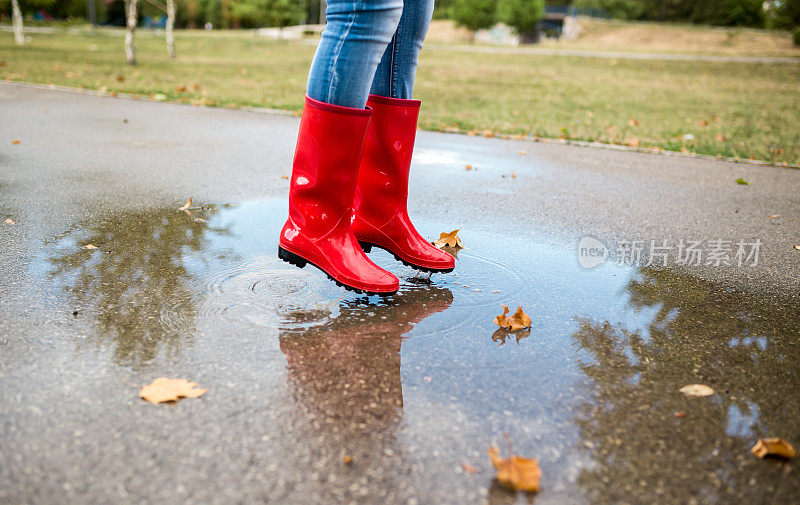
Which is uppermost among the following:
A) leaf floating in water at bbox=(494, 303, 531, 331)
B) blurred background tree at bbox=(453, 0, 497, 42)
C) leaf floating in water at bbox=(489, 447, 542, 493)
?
blurred background tree at bbox=(453, 0, 497, 42)

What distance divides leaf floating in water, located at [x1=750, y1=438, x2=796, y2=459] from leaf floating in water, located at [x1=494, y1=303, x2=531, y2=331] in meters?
0.76

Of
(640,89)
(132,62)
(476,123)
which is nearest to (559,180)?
(476,123)

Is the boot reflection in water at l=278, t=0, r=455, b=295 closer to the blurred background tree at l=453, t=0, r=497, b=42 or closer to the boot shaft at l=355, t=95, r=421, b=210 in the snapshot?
the boot shaft at l=355, t=95, r=421, b=210

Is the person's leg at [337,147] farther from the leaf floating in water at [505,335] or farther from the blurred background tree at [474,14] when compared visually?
the blurred background tree at [474,14]

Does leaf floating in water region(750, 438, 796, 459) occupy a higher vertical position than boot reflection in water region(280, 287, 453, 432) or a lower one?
higher

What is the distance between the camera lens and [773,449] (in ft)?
4.88

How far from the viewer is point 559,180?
4508mm

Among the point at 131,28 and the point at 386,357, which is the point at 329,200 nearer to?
the point at 386,357

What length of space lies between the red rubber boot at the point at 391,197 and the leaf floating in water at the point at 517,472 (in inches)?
44.1

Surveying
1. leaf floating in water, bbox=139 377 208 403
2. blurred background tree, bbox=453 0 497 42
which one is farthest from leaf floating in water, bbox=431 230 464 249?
blurred background tree, bbox=453 0 497 42

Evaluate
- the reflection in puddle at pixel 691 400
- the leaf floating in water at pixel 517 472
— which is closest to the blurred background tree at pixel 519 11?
the reflection in puddle at pixel 691 400

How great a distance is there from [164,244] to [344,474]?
1.71m

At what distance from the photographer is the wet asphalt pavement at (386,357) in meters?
1.35

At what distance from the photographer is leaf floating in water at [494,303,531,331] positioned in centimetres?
211
